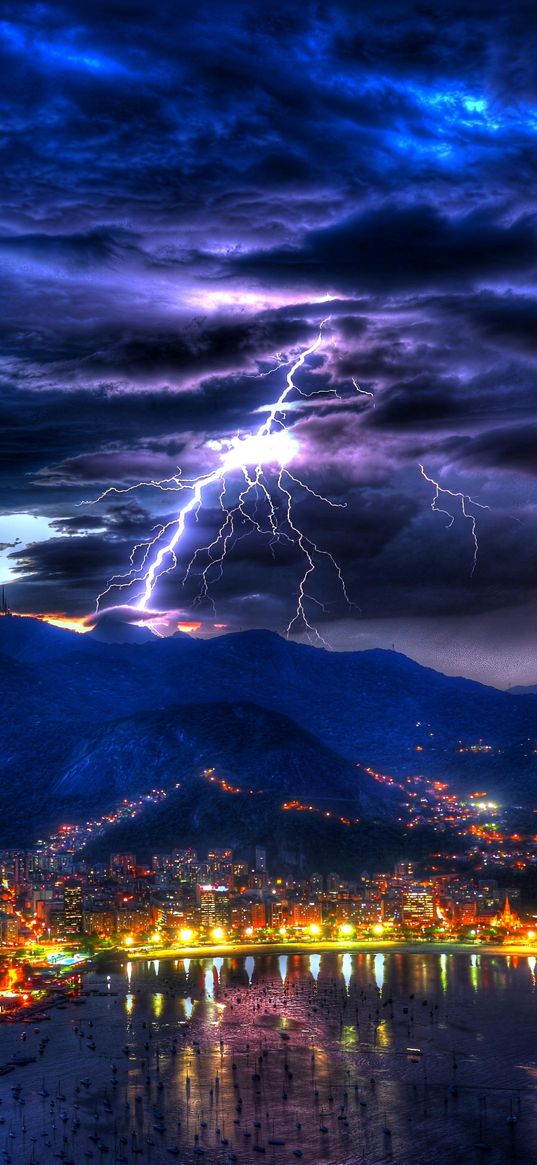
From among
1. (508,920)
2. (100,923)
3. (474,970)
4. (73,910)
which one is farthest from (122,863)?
(474,970)

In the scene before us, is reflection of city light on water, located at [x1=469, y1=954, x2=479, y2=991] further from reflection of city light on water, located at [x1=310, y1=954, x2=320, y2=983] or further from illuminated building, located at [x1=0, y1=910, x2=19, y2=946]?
illuminated building, located at [x1=0, y1=910, x2=19, y2=946]

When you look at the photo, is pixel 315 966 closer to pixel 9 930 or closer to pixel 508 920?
pixel 9 930

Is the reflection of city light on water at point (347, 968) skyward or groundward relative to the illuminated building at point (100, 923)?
groundward

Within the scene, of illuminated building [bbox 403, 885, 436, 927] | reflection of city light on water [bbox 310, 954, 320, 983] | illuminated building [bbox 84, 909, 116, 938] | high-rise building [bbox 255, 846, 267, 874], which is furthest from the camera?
high-rise building [bbox 255, 846, 267, 874]

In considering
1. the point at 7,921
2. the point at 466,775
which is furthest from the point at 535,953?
the point at 466,775

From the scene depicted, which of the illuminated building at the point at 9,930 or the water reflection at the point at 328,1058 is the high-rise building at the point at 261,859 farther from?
the water reflection at the point at 328,1058

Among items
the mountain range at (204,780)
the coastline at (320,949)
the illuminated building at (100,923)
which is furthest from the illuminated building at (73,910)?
the mountain range at (204,780)

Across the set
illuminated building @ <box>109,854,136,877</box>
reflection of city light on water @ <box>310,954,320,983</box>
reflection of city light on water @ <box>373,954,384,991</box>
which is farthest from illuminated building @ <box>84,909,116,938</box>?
reflection of city light on water @ <box>373,954,384,991</box>

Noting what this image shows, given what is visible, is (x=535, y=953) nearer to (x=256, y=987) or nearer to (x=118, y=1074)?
(x=256, y=987)
